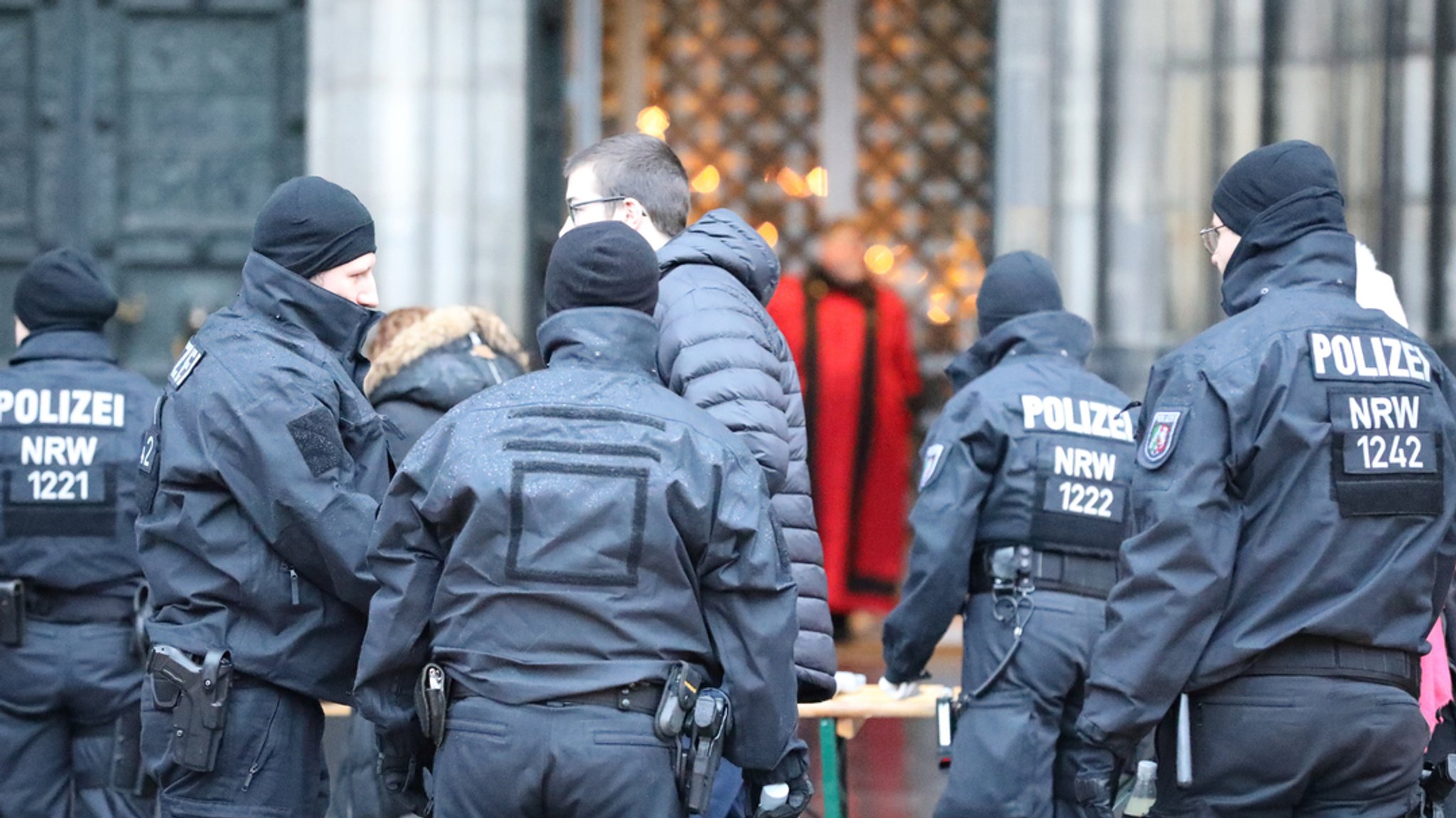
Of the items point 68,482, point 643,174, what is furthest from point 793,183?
point 643,174

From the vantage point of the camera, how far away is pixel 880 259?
11.5 m

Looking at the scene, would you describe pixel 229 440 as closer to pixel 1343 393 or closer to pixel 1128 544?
pixel 1128 544

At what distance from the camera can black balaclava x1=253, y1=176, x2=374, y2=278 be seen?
4.39m

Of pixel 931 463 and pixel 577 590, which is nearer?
pixel 577 590

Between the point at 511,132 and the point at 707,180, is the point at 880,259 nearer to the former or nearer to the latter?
the point at 707,180

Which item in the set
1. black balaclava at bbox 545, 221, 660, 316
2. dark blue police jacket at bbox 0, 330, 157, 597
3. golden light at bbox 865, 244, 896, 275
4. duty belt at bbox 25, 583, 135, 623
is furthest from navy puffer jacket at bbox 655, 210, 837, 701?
golden light at bbox 865, 244, 896, 275

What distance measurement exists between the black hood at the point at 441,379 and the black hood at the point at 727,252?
153cm

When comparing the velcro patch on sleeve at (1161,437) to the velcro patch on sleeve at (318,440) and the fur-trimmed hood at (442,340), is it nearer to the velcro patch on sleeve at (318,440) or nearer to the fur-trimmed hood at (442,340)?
the velcro patch on sleeve at (318,440)

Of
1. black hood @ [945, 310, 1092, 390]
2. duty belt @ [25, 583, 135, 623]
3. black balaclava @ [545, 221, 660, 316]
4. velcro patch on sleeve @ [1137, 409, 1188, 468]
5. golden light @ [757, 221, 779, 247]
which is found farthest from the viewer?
golden light @ [757, 221, 779, 247]

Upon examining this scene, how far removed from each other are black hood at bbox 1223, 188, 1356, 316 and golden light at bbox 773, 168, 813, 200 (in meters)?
7.37

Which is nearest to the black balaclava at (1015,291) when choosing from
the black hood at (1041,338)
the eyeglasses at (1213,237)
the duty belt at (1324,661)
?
the black hood at (1041,338)

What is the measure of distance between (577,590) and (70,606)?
2.77 metres

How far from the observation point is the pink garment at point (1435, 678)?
4.45 metres

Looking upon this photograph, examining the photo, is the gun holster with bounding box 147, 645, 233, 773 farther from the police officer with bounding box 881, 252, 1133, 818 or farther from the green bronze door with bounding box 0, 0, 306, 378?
the green bronze door with bounding box 0, 0, 306, 378
